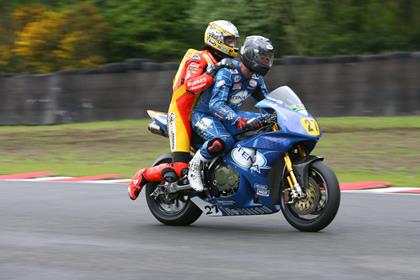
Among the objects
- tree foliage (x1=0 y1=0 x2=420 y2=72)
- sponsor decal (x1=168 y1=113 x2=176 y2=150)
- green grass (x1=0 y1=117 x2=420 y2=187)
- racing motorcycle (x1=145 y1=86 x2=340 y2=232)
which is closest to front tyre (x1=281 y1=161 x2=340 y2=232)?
racing motorcycle (x1=145 y1=86 x2=340 y2=232)

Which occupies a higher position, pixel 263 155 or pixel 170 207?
pixel 263 155

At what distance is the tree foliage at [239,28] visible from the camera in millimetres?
29109

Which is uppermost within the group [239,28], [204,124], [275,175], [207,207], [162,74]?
[204,124]

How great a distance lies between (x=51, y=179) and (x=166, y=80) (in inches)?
329

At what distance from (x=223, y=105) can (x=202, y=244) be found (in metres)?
1.29

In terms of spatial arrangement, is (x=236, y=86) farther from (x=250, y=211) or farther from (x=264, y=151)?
(x=250, y=211)

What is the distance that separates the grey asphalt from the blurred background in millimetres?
3597

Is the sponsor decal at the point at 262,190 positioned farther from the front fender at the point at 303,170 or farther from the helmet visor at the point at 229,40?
the helmet visor at the point at 229,40

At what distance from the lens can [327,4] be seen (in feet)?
96.3

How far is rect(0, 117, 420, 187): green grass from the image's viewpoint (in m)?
13.8

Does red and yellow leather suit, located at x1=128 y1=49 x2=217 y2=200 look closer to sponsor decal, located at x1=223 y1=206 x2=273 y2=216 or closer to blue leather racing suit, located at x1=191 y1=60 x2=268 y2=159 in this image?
blue leather racing suit, located at x1=191 y1=60 x2=268 y2=159

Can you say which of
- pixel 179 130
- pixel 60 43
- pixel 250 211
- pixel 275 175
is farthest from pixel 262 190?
pixel 60 43

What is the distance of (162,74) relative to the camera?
20781 mm

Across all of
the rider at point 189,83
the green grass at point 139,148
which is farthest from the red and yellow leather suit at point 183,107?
the green grass at point 139,148
